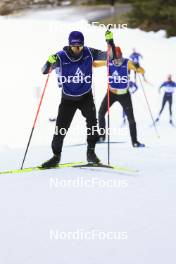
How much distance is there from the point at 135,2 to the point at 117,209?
17.7 m

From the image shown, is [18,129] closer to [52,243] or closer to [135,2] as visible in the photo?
[135,2]

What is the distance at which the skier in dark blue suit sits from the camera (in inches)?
200

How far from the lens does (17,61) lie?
17703 millimetres

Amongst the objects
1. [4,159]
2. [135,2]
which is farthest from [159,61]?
[4,159]

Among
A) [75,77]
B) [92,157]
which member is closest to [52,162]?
[92,157]

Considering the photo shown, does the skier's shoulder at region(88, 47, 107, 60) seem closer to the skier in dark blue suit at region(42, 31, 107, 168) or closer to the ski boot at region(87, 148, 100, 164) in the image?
the skier in dark blue suit at region(42, 31, 107, 168)

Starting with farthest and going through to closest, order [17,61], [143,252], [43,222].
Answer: [17,61] < [43,222] < [143,252]

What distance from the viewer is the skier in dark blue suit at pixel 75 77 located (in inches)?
200

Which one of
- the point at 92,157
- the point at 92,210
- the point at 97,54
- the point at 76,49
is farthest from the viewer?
the point at 92,157

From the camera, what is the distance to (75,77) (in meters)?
5.15

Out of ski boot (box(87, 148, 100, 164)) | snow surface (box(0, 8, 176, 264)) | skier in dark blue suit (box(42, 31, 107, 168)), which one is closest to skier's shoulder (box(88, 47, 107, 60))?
skier in dark blue suit (box(42, 31, 107, 168))

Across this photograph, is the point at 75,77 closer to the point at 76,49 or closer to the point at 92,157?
the point at 76,49

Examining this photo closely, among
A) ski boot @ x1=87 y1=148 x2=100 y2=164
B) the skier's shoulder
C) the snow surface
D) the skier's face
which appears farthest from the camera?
ski boot @ x1=87 y1=148 x2=100 y2=164

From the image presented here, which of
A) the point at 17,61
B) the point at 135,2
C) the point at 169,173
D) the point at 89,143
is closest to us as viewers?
the point at 169,173
